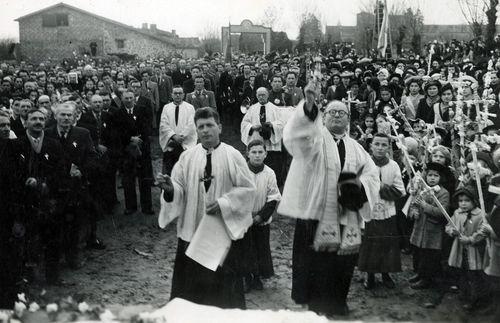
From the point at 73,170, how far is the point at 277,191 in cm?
241

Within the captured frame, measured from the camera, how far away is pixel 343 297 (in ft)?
16.9

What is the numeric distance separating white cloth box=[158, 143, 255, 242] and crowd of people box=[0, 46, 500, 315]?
0.5 inches

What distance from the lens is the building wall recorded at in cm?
3869

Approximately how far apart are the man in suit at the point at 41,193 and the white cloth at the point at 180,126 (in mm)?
2910

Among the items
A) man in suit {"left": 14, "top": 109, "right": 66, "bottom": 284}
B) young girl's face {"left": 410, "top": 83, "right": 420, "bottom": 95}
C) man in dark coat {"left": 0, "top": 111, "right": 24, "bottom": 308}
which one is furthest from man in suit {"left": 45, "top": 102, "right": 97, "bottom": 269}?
young girl's face {"left": 410, "top": 83, "right": 420, "bottom": 95}

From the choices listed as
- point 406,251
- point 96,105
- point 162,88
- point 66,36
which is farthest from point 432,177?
point 66,36

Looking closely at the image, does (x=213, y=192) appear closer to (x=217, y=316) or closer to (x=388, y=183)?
(x=217, y=316)

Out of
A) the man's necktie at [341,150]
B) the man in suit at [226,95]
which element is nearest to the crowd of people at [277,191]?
the man's necktie at [341,150]

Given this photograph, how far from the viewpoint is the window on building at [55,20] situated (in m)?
40.0

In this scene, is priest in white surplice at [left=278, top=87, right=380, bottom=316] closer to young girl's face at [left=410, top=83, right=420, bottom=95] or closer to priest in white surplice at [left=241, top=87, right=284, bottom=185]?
priest in white surplice at [left=241, top=87, right=284, bottom=185]

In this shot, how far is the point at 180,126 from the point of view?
387 inches

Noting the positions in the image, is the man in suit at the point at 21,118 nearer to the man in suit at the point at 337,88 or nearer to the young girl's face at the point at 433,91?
the man in suit at the point at 337,88

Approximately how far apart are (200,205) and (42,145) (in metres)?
2.44

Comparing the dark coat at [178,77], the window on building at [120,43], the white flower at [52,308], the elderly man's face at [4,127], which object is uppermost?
the window on building at [120,43]
